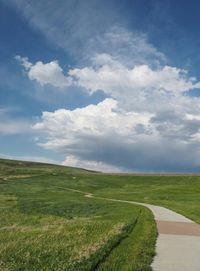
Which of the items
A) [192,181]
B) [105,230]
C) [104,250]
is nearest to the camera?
[104,250]

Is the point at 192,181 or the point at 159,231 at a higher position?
the point at 192,181

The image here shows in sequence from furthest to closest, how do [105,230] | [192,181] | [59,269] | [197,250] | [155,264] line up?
1. [192,181]
2. [105,230]
3. [197,250]
4. [155,264]
5. [59,269]

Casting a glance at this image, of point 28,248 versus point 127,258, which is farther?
point 28,248

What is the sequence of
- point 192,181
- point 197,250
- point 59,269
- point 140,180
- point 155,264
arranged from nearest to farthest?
point 59,269 < point 155,264 < point 197,250 < point 192,181 < point 140,180

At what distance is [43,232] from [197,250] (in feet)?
25.9

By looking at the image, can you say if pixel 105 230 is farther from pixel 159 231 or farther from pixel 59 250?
pixel 59 250

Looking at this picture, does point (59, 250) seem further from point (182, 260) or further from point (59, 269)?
point (182, 260)

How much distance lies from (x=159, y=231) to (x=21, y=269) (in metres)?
10.2

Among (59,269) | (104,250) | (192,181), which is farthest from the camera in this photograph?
(192,181)

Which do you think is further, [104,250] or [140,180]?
[140,180]

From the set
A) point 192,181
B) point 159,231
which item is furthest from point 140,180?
point 159,231

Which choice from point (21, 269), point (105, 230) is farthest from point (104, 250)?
point (105, 230)

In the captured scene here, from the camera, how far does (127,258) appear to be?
1326 cm

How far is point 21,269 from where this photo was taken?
469 inches
